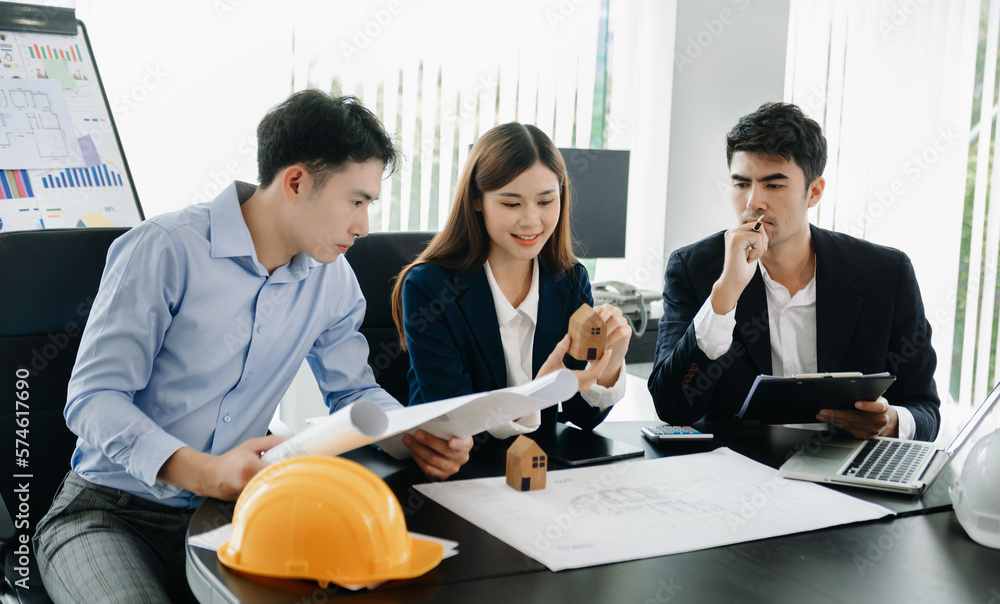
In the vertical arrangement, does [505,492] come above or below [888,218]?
below

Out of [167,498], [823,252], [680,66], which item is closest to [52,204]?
[167,498]

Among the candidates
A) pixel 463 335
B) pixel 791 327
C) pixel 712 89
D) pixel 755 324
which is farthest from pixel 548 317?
pixel 712 89

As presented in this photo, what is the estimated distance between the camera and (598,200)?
131 inches

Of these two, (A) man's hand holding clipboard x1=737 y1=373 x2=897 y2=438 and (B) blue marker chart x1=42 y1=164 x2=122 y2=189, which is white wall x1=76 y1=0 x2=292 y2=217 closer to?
(B) blue marker chart x1=42 y1=164 x2=122 y2=189

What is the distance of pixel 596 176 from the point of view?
3303 mm

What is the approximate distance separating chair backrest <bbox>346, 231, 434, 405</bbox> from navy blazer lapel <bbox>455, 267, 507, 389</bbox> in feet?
0.60

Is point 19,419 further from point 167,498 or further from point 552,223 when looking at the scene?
point 552,223

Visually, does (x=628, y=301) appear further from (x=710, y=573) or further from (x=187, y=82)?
(x=710, y=573)

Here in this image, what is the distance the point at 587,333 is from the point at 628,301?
2025 millimetres

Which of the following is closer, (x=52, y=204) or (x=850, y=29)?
(x=52, y=204)

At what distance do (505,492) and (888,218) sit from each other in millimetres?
2698

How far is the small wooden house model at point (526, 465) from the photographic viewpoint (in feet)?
3.85

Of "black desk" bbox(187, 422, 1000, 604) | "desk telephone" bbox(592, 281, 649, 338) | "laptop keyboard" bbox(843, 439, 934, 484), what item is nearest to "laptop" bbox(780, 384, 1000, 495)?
"laptop keyboard" bbox(843, 439, 934, 484)

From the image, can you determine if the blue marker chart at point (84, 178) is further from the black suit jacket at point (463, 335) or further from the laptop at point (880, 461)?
the laptop at point (880, 461)
